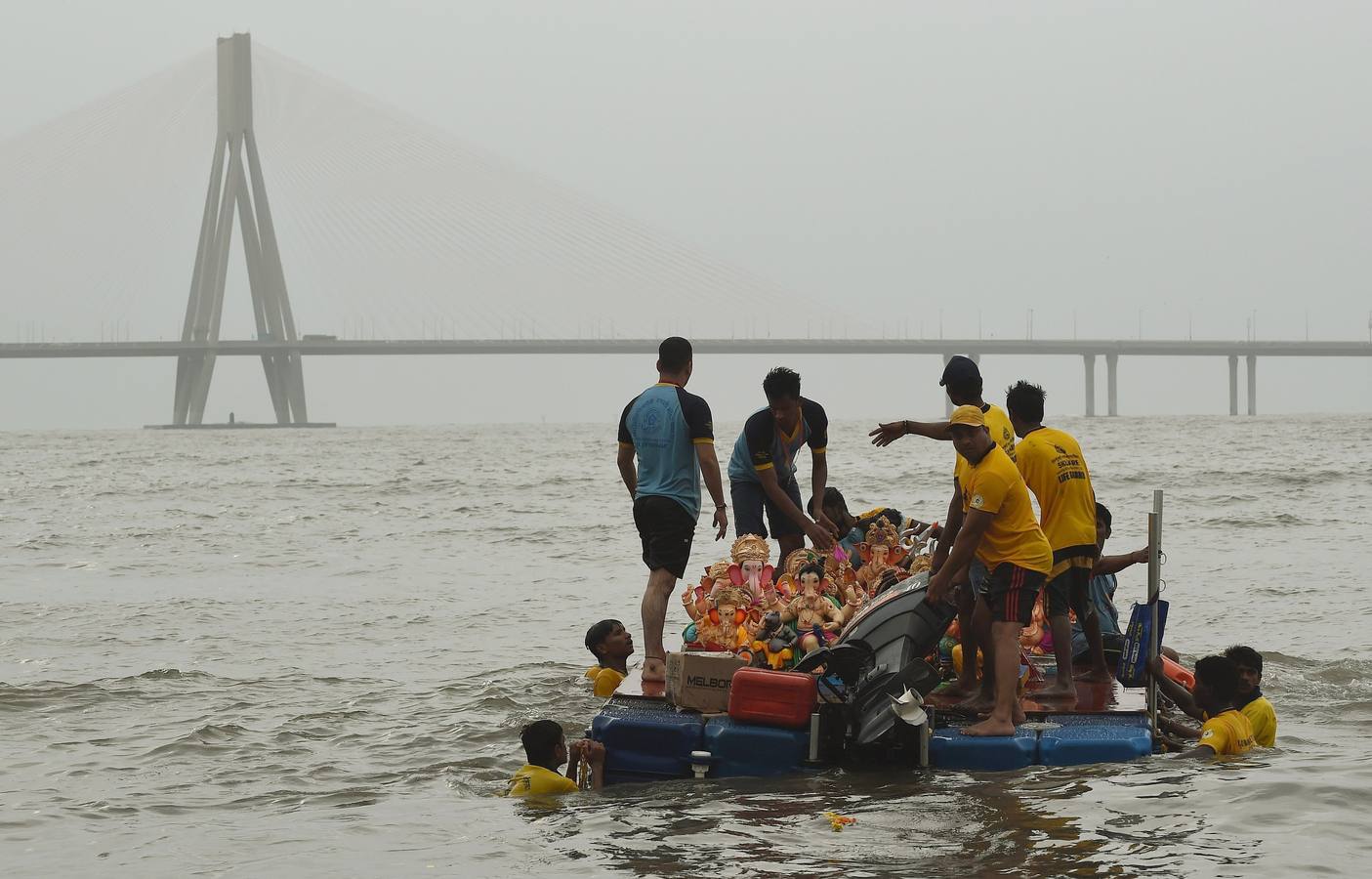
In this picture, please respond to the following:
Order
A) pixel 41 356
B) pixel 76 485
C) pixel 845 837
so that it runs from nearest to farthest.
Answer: pixel 845 837 < pixel 76 485 < pixel 41 356

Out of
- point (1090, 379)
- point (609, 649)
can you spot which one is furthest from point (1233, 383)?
point (609, 649)

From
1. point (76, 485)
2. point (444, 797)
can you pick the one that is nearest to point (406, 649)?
point (444, 797)

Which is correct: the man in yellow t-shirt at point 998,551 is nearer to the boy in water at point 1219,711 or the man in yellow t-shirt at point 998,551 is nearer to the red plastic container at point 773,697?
the red plastic container at point 773,697

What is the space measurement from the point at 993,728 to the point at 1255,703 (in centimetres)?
164

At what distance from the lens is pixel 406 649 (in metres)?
12.5

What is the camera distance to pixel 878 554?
329 inches

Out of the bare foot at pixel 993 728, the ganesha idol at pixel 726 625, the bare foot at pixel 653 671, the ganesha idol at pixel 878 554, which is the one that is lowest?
the bare foot at pixel 993 728

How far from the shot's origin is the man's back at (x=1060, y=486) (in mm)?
7102

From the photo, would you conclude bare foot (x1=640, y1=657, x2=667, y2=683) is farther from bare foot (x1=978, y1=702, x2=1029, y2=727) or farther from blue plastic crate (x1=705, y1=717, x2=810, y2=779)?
bare foot (x1=978, y1=702, x2=1029, y2=727)

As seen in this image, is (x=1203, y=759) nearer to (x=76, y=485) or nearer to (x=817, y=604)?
(x=817, y=604)

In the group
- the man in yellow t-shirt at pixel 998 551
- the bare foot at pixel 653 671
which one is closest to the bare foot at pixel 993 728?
the man in yellow t-shirt at pixel 998 551

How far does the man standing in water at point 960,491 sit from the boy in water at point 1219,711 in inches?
30.9

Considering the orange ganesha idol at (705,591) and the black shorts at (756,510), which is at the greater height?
the black shorts at (756,510)

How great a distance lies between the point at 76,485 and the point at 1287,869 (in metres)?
40.3
